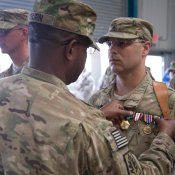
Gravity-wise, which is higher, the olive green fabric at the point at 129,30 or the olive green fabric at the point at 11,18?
the olive green fabric at the point at 11,18

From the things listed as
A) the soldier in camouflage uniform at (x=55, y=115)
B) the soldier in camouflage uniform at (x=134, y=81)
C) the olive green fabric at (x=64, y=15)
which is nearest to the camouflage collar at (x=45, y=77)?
the soldier in camouflage uniform at (x=55, y=115)

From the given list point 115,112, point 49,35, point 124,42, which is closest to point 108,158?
point 49,35

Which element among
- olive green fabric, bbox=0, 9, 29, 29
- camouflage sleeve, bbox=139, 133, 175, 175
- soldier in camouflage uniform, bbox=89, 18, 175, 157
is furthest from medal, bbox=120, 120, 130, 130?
olive green fabric, bbox=0, 9, 29, 29

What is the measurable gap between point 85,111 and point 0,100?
266 millimetres

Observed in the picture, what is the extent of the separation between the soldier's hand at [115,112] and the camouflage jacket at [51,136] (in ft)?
1.80

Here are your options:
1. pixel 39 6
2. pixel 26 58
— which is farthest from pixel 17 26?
pixel 39 6

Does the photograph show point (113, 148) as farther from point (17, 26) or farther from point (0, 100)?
point (17, 26)

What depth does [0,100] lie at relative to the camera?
1.05m

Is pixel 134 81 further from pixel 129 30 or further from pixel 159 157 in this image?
pixel 159 157

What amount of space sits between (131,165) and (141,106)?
658mm

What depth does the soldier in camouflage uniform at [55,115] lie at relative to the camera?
1002 millimetres

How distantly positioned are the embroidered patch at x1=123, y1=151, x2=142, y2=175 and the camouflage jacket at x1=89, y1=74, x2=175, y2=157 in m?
0.53

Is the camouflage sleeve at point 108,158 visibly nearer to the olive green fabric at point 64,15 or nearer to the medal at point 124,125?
the olive green fabric at point 64,15

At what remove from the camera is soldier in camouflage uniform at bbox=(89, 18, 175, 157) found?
1649 millimetres
